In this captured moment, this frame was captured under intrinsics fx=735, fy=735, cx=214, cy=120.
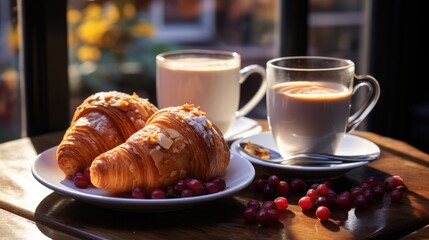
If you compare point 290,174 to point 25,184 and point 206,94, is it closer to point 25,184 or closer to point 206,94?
point 206,94

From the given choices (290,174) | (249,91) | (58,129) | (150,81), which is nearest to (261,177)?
(290,174)

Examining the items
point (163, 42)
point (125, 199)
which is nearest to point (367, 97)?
point (125, 199)

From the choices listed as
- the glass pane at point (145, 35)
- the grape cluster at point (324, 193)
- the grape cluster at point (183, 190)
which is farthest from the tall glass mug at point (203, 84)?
Answer: the glass pane at point (145, 35)

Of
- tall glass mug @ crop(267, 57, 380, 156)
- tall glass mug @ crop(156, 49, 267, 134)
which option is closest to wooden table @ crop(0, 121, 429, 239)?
tall glass mug @ crop(267, 57, 380, 156)

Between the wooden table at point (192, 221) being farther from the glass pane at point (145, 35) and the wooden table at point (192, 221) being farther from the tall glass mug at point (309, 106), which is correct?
the glass pane at point (145, 35)

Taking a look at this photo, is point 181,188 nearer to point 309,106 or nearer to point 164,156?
point 164,156

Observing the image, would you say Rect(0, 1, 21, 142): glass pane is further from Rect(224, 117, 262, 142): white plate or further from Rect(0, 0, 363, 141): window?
Rect(224, 117, 262, 142): white plate
